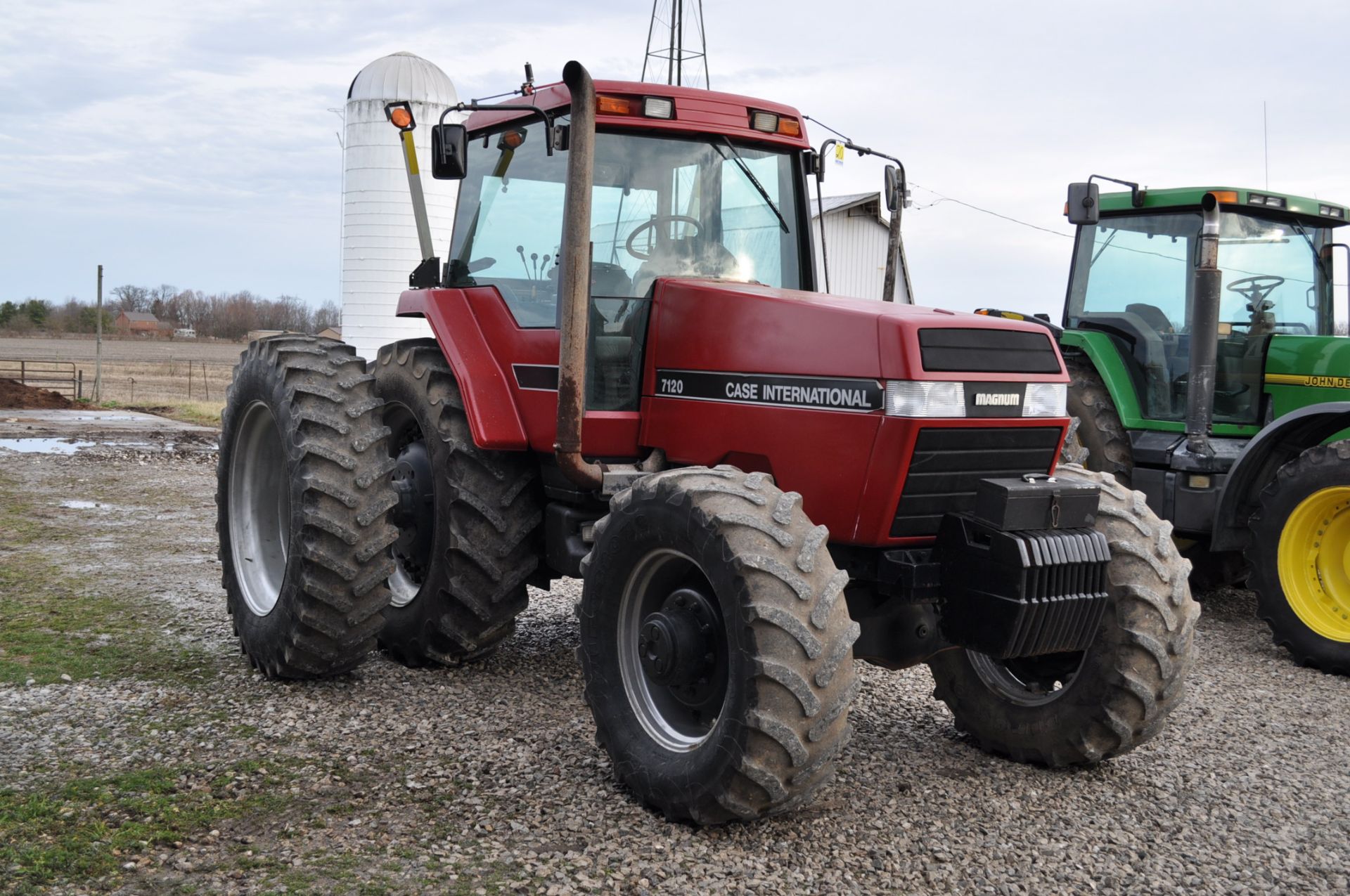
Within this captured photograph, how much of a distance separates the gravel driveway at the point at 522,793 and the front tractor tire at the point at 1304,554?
0.44 m

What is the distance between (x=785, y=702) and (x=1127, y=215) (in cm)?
617

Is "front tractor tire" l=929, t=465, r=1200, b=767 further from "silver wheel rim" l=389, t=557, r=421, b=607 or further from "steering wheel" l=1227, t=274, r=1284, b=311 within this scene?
"steering wheel" l=1227, t=274, r=1284, b=311

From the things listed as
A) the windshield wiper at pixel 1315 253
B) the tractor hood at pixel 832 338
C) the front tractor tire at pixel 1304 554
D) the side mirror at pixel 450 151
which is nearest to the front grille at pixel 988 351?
the tractor hood at pixel 832 338

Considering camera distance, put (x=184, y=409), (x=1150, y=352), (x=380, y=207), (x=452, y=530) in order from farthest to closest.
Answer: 1. (x=184, y=409)
2. (x=380, y=207)
3. (x=1150, y=352)
4. (x=452, y=530)

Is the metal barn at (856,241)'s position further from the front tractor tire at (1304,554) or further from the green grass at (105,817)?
the green grass at (105,817)

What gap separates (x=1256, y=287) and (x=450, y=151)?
5.69m

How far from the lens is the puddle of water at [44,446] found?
14.1 m

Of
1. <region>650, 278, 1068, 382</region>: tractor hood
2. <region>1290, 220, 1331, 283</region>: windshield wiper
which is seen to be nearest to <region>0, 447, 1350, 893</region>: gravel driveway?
<region>650, 278, 1068, 382</region>: tractor hood

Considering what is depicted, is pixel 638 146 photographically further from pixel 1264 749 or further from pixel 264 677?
pixel 1264 749

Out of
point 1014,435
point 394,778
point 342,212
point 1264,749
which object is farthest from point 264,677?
point 342,212

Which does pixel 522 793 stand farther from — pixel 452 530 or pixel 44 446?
pixel 44 446

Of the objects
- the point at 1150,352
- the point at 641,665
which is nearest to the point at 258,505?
the point at 641,665

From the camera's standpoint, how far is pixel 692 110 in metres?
5.08

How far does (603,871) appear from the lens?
3.49 m
